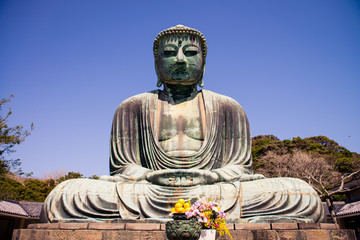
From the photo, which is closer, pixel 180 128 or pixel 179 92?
pixel 180 128

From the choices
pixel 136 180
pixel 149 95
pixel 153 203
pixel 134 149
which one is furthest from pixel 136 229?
pixel 149 95

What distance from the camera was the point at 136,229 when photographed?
4.49 meters

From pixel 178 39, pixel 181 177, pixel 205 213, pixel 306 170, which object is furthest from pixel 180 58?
pixel 306 170

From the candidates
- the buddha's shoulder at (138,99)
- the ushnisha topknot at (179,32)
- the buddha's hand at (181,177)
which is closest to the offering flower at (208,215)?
the buddha's hand at (181,177)

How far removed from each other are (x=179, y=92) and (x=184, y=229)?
4.42 metres

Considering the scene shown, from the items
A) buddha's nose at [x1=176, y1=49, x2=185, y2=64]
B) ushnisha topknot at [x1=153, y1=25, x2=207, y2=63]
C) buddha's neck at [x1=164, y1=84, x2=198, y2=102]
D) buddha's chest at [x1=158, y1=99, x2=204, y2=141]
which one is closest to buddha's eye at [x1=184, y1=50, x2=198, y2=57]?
buddha's nose at [x1=176, y1=49, x2=185, y2=64]

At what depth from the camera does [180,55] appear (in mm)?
7062

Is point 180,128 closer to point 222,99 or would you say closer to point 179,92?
point 179,92

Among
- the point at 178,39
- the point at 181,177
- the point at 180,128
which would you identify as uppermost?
the point at 178,39

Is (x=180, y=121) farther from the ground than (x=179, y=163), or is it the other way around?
(x=180, y=121)

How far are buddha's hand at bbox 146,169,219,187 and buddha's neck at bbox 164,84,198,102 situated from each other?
238 cm

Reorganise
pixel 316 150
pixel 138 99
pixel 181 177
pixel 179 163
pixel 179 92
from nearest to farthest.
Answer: pixel 181 177 → pixel 179 163 → pixel 138 99 → pixel 179 92 → pixel 316 150

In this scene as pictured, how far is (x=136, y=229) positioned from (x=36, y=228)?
1.54 m

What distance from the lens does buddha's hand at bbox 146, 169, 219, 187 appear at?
5543mm
